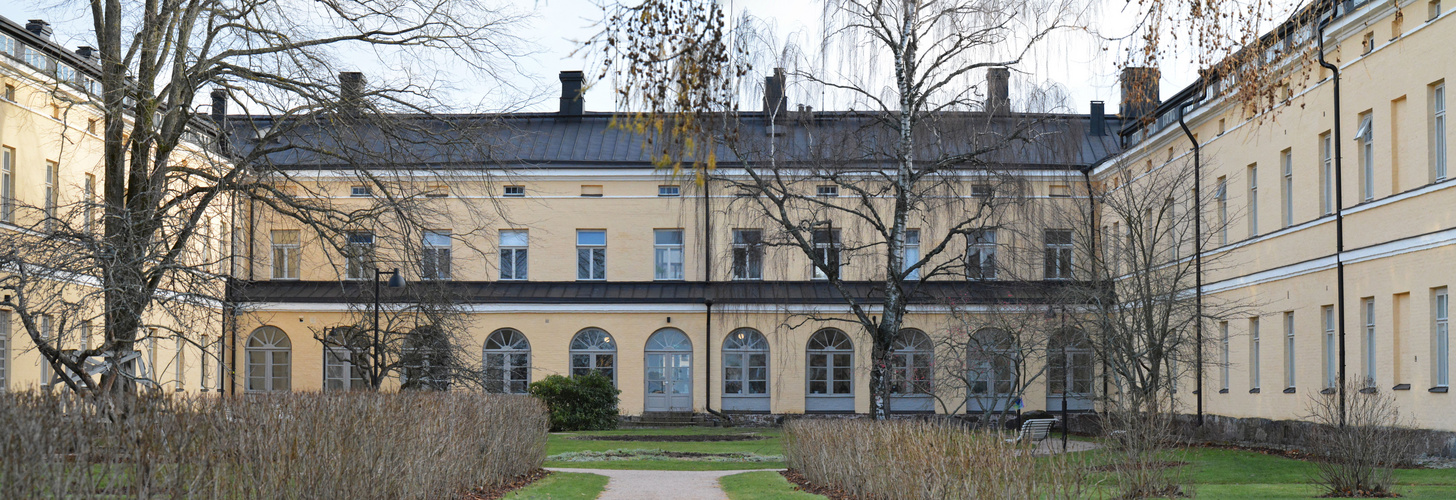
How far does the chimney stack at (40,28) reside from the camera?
30094mm

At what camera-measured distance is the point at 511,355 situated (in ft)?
124

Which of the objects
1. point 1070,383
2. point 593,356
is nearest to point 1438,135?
point 1070,383

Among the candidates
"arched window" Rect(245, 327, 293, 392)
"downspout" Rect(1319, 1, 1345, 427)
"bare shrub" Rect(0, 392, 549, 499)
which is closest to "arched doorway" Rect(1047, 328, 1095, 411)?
"downspout" Rect(1319, 1, 1345, 427)

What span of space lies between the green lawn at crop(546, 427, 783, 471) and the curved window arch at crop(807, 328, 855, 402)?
4.34 m

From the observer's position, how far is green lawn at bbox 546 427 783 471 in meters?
22.1

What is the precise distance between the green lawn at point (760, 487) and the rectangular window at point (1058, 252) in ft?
33.4

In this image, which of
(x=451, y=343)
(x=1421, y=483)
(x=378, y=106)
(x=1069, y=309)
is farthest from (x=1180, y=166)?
(x=378, y=106)

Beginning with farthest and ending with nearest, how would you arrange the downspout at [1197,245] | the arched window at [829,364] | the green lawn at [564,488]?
the arched window at [829,364], the downspout at [1197,245], the green lawn at [564,488]

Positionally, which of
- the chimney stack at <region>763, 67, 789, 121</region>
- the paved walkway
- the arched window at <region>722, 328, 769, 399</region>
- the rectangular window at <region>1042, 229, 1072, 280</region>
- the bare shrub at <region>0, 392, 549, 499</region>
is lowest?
the paved walkway

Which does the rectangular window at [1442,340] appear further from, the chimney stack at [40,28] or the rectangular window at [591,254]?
the chimney stack at [40,28]

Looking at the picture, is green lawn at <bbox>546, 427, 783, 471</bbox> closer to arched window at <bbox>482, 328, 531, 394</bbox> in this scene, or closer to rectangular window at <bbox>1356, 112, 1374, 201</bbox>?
arched window at <bbox>482, 328, 531, 394</bbox>

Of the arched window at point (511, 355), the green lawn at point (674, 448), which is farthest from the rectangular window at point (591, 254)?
the green lawn at point (674, 448)

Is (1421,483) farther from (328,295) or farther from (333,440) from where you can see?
(328,295)

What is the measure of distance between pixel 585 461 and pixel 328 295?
709 inches
